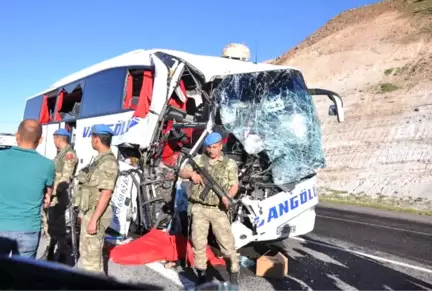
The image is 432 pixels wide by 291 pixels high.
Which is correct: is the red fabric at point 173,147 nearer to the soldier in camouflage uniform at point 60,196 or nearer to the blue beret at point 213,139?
the soldier in camouflage uniform at point 60,196

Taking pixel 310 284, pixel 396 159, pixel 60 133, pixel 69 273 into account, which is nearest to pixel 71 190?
pixel 60 133

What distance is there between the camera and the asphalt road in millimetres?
5457

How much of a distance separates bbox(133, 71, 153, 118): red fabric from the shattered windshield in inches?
42.7

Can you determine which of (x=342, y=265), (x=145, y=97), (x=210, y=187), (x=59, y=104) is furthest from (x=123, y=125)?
(x=59, y=104)

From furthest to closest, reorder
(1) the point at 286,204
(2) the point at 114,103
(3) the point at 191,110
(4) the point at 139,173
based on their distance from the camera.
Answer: (2) the point at 114,103
(3) the point at 191,110
(4) the point at 139,173
(1) the point at 286,204

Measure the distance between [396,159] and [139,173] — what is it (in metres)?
19.4

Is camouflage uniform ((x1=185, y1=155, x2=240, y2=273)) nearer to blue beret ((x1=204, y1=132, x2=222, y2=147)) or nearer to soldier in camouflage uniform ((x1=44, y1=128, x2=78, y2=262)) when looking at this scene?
blue beret ((x1=204, y1=132, x2=222, y2=147))

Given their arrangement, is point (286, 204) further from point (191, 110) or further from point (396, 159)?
point (396, 159)

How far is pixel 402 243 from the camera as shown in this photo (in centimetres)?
841

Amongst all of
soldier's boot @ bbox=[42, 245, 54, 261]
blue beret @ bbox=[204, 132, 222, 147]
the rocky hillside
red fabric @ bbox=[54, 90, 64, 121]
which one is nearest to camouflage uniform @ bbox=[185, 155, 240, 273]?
blue beret @ bbox=[204, 132, 222, 147]

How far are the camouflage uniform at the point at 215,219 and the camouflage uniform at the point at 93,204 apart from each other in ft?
3.53

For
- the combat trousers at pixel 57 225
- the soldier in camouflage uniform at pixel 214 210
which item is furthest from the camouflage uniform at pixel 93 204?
the combat trousers at pixel 57 225

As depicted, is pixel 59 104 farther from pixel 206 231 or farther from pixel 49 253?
pixel 206 231

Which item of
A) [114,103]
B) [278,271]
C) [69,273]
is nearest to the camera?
[69,273]
